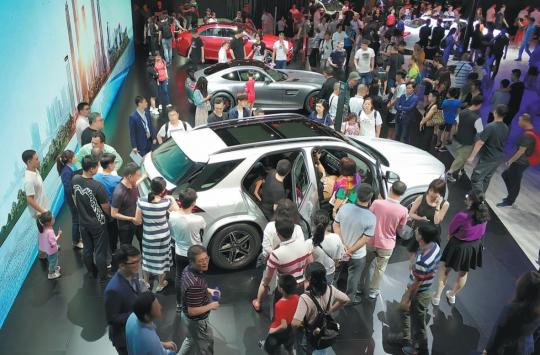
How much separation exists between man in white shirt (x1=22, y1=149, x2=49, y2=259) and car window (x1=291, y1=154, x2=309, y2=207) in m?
3.02

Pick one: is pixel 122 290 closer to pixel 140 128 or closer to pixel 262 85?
pixel 140 128

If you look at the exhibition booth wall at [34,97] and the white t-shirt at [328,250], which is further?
the exhibition booth wall at [34,97]

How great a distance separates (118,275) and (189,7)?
18385mm

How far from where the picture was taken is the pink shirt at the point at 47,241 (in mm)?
5430

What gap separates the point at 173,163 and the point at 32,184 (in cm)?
160

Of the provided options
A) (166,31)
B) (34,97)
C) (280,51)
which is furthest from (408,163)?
(166,31)

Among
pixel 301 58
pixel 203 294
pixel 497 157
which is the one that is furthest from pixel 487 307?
pixel 301 58

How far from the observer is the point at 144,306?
3137 mm

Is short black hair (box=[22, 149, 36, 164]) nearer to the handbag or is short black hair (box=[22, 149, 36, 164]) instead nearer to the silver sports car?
the silver sports car

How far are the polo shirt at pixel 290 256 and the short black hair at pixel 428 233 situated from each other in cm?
108

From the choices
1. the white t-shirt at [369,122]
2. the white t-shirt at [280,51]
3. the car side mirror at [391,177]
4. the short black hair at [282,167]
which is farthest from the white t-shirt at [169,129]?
the white t-shirt at [280,51]

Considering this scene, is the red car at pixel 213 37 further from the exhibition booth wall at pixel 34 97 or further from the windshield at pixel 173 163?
the windshield at pixel 173 163

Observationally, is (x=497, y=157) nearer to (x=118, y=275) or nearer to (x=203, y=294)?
(x=203, y=294)

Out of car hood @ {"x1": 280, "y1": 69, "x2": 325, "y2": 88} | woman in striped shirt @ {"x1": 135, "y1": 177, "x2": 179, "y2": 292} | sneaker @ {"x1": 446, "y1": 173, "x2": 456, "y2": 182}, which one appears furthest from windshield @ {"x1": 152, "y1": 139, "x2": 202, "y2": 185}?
car hood @ {"x1": 280, "y1": 69, "x2": 325, "y2": 88}
